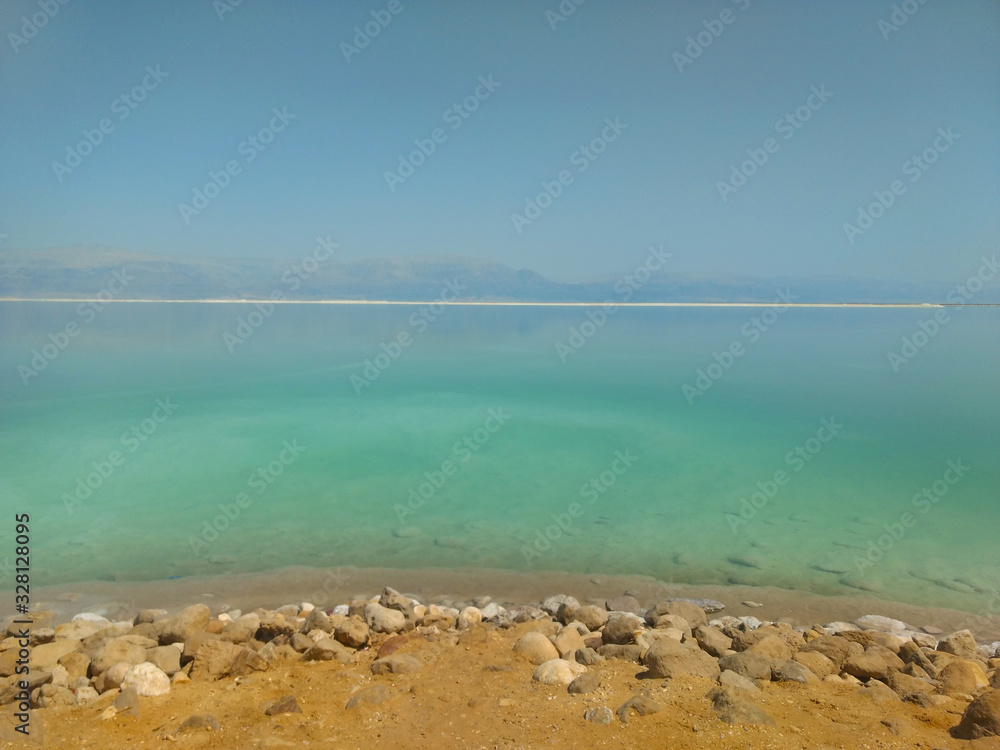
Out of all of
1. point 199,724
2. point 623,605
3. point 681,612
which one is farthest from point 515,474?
point 199,724

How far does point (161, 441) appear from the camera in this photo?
44.5 ft

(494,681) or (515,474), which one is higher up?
(515,474)

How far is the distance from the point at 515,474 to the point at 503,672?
7231mm

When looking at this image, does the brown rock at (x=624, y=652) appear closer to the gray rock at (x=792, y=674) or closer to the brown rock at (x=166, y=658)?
the gray rock at (x=792, y=674)

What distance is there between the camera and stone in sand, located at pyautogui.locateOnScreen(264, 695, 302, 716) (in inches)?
160

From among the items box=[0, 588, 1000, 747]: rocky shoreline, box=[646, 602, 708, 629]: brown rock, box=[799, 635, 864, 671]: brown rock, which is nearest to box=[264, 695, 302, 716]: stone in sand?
box=[0, 588, 1000, 747]: rocky shoreline

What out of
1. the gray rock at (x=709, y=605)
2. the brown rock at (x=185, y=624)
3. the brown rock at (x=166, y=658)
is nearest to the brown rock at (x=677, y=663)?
the gray rock at (x=709, y=605)

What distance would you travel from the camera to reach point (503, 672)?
A: 4648 millimetres

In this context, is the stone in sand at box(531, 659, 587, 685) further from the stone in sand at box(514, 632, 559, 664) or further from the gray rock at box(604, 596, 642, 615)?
the gray rock at box(604, 596, 642, 615)

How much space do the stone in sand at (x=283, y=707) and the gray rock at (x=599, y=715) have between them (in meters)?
1.86

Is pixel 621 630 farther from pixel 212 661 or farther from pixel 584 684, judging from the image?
pixel 212 661

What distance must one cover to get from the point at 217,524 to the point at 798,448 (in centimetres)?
1134

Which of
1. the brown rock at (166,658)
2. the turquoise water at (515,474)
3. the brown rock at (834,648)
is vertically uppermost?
the turquoise water at (515,474)

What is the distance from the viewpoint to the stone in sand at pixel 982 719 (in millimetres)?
3623
